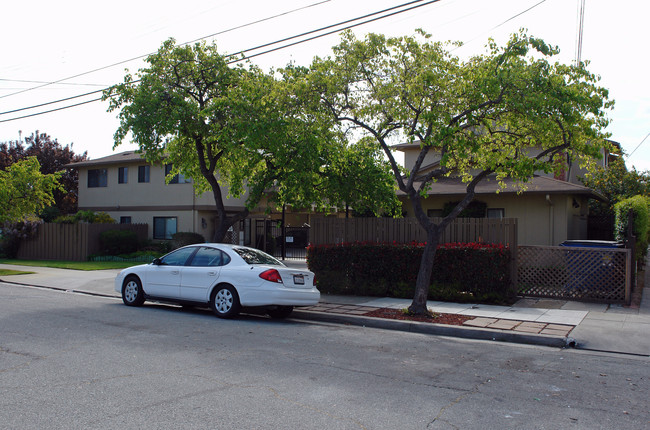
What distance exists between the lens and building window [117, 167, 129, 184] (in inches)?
1196

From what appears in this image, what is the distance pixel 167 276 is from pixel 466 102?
278 inches

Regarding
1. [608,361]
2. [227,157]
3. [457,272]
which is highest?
[227,157]

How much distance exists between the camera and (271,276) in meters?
10.5

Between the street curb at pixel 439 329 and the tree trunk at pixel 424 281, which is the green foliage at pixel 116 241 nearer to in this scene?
the street curb at pixel 439 329

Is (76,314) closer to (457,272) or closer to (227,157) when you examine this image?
(227,157)

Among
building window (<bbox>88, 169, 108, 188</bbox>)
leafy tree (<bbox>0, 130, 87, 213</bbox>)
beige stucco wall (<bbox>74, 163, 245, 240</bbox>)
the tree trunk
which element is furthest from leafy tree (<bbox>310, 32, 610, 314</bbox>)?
leafy tree (<bbox>0, 130, 87, 213</bbox>)

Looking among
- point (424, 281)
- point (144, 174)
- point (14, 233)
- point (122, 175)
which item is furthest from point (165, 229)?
point (424, 281)

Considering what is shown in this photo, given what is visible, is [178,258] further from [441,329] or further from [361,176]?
[441,329]

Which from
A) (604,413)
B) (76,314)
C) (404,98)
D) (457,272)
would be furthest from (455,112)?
(76,314)

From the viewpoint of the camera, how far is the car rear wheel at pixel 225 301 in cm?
1059

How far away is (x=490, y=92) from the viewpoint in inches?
383

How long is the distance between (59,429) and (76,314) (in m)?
6.78

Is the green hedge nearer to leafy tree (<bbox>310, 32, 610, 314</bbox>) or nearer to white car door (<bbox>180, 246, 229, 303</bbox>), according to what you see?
leafy tree (<bbox>310, 32, 610, 314</bbox>)

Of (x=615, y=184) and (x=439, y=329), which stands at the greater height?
(x=615, y=184)
